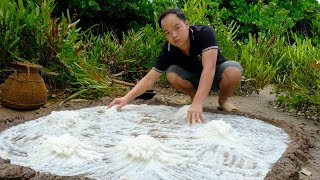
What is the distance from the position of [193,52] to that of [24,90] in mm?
1457

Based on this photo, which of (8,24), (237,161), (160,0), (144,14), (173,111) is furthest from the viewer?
(144,14)

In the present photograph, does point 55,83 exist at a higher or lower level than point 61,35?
lower

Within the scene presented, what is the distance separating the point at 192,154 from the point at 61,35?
2.34 m

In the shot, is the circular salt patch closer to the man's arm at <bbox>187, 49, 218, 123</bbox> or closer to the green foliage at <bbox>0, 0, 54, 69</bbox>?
the man's arm at <bbox>187, 49, 218, 123</bbox>

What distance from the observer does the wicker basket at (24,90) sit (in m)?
3.40

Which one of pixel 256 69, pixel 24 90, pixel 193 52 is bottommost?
pixel 24 90

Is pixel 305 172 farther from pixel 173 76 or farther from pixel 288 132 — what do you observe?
pixel 173 76

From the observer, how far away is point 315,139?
8.83 ft

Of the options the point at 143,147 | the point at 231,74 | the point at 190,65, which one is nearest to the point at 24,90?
the point at 190,65

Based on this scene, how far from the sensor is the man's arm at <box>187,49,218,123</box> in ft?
8.47

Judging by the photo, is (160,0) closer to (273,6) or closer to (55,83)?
(273,6)

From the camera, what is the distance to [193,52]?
2955 mm

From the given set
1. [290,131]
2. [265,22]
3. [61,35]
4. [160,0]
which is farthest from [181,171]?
[265,22]

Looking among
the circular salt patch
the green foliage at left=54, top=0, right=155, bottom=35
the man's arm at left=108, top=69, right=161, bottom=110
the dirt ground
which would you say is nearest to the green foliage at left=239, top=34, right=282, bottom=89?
the dirt ground
